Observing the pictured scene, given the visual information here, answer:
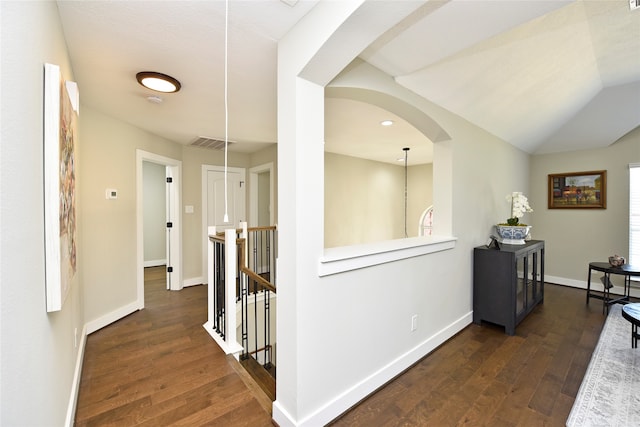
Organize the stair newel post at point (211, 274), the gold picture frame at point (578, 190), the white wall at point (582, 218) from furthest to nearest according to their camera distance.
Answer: the gold picture frame at point (578, 190), the white wall at point (582, 218), the stair newel post at point (211, 274)

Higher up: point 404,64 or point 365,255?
point 404,64

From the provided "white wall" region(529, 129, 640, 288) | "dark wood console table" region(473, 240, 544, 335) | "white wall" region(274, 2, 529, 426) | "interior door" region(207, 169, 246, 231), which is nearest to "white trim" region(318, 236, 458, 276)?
"white wall" region(274, 2, 529, 426)

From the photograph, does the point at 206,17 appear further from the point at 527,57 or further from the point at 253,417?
the point at 527,57

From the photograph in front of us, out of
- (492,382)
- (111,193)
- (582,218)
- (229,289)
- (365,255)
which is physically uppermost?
(111,193)

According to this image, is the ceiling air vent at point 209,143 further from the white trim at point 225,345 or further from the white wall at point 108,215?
the white trim at point 225,345

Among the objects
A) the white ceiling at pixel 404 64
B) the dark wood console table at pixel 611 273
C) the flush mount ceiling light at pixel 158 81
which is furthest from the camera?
the dark wood console table at pixel 611 273

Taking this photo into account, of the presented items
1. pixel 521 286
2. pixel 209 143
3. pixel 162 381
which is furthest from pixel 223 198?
pixel 521 286

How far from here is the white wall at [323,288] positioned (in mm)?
1533

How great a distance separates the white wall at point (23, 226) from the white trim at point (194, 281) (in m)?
3.40

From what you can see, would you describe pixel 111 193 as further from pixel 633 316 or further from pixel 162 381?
pixel 633 316

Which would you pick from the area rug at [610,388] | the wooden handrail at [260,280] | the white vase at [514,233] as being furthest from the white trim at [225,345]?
the white vase at [514,233]

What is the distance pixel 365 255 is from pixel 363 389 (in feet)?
3.16

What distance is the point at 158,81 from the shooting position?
7.00ft

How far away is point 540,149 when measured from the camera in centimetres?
482
